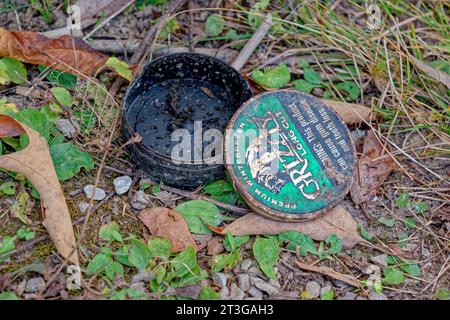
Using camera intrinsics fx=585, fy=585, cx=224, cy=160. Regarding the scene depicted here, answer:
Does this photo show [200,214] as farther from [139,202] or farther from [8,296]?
[8,296]

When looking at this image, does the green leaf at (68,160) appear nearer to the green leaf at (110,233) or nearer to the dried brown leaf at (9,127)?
the dried brown leaf at (9,127)

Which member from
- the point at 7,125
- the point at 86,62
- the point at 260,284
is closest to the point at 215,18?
the point at 86,62

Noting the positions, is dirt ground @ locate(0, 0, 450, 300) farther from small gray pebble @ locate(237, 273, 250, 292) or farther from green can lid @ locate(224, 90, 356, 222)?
green can lid @ locate(224, 90, 356, 222)

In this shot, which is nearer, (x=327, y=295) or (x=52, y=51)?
(x=327, y=295)

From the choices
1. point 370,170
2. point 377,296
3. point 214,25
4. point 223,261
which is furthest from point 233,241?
point 214,25

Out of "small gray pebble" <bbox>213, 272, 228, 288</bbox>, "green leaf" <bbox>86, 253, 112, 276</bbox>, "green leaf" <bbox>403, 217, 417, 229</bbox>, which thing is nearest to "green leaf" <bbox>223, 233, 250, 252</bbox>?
"small gray pebble" <bbox>213, 272, 228, 288</bbox>

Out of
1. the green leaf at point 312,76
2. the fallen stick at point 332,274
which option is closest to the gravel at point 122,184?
the fallen stick at point 332,274

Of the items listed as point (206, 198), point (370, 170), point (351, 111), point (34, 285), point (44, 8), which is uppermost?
point (44, 8)

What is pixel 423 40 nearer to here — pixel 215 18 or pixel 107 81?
pixel 215 18
